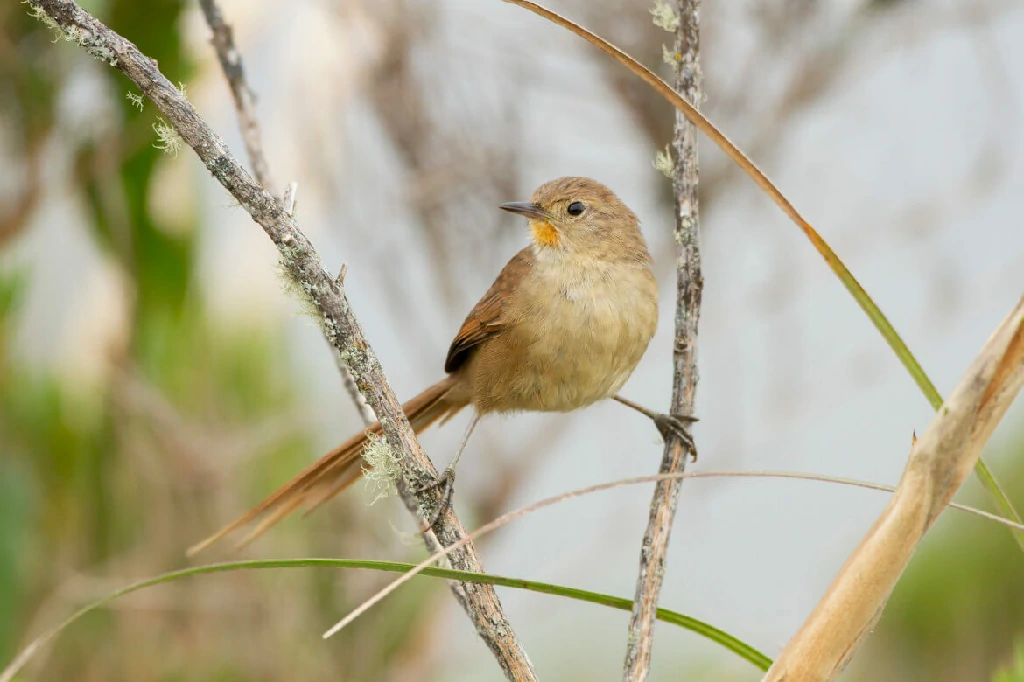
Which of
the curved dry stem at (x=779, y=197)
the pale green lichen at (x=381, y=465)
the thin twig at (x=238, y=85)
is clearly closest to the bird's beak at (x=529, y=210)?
the thin twig at (x=238, y=85)

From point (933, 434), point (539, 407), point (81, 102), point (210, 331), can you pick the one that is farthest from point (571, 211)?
point (210, 331)

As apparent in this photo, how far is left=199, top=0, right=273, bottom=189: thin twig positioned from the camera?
1.75m

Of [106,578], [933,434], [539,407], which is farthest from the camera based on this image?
[106,578]

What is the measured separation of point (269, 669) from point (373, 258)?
162 cm

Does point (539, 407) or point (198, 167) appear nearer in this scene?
point (539, 407)

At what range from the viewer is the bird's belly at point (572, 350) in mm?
1998

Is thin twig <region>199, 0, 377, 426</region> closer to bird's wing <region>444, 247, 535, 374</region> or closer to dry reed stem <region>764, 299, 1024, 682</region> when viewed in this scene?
bird's wing <region>444, 247, 535, 374</region>

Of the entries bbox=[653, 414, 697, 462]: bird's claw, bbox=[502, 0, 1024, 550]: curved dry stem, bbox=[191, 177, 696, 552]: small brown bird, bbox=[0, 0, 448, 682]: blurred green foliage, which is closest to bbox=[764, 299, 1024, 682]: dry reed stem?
bbox=[502, 0, 1024, 550]: curved dry stem

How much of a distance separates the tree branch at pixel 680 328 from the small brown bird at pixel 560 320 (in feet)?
1.87

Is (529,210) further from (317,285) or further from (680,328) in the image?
(317,285)

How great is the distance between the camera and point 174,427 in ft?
11.8

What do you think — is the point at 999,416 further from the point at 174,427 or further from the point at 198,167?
the point at 198,167

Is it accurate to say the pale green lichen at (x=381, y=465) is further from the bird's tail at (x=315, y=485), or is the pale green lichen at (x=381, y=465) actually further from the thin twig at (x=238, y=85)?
the thin twig at (x=238, y=85)

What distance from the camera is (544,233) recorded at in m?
2.23
